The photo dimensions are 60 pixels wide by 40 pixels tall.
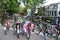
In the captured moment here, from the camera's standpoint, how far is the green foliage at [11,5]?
2.09 meters

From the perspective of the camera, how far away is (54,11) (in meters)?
1.80

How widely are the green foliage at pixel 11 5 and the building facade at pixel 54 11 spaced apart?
49 cm

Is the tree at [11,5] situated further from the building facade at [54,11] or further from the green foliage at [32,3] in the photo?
the building facade at [54,11]

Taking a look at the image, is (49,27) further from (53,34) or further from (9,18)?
(9,18)

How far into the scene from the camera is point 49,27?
1.95 metres

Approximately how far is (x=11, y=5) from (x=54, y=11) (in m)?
0.69

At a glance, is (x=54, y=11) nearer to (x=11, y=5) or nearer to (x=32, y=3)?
(x=32, y=3)

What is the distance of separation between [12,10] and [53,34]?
0.71 metres

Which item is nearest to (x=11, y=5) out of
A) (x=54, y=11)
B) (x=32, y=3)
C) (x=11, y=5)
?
(x=11, y=5)

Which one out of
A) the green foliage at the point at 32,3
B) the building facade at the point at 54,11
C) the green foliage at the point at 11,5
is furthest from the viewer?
the green foliage at the point at 11,5

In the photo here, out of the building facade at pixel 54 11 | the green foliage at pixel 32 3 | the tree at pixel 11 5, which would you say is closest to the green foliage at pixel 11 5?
the tree at pixel 11 5

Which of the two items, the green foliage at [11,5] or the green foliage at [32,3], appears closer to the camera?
the green foliage at [32,3]

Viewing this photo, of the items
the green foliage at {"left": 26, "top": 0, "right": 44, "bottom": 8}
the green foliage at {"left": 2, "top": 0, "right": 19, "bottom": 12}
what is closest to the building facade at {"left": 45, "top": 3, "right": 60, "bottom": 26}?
the green foliage at {"left": 26, "top": 0, "right": 44, "bottom": 8}

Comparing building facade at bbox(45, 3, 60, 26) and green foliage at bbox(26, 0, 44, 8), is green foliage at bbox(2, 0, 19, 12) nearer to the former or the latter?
green foliage at bbox(26, 0, 44, 8)
